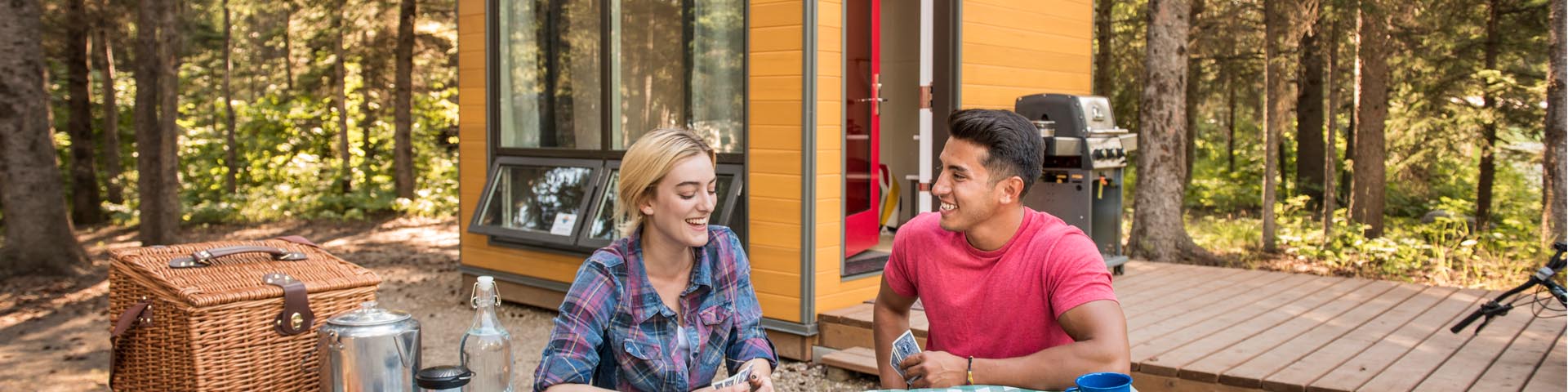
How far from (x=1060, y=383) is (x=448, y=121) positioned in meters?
16.2

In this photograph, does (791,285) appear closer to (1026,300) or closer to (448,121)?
(1026,300)

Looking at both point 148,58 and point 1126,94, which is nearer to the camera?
point 148,58

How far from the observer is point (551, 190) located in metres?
6.55

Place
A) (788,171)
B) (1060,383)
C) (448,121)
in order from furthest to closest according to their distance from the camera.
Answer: (448,121), (788,171), (1060,383)

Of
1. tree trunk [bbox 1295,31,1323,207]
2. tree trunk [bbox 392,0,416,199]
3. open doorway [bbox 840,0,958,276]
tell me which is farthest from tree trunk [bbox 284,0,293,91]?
tree trunk [bbox 1295,31,1323,207]

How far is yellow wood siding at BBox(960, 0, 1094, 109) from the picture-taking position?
5961mm

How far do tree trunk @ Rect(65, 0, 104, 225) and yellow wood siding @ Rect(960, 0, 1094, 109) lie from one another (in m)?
12.2

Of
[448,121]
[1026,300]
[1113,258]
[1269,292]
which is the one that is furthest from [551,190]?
[448,121]

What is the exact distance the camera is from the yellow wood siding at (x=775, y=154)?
5152mm

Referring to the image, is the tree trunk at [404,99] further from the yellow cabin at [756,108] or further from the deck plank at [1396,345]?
the deck plank at [1396,345]

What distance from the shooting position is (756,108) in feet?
17.5

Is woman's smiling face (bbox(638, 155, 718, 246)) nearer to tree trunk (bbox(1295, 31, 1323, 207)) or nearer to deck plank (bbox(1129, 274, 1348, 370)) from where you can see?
deck plank (bbox(1129, 274, 1348, 370))

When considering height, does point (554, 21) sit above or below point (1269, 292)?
above

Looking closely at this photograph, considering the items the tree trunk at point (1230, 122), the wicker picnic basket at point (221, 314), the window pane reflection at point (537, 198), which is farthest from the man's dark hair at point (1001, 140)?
the tree trunk at point (1230, 122)
